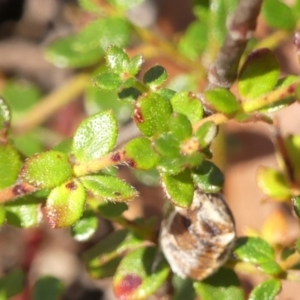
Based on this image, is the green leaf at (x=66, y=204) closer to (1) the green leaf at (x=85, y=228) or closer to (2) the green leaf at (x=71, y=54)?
(1) the green leaf at (x=85, y=228)

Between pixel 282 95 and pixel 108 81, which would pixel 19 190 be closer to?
pixel 108 81

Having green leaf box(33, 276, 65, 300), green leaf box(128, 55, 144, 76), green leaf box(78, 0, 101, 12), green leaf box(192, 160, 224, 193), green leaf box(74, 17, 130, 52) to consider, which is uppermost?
green leaf box(128, 55, 144, 76)

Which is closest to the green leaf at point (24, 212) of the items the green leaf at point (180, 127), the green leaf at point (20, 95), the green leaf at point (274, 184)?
the green leaf at point (180, 127)

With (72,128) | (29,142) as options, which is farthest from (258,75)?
(72,128)

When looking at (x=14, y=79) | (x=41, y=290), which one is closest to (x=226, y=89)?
(x=41, y=290)

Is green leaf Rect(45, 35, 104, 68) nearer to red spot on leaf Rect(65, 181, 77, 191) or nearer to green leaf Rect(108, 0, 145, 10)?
green leaf Rect(108, 0, 145, 10)

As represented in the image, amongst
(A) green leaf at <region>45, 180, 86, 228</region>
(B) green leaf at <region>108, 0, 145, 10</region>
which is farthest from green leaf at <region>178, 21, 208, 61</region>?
(A) green leaf at <region>45, 180, 86, 228</region>

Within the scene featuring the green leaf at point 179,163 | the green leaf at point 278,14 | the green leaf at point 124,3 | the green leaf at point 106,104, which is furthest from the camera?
the green leaf at point 106,104
